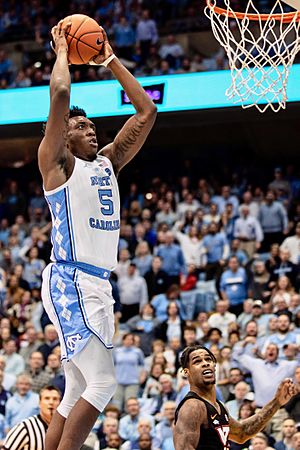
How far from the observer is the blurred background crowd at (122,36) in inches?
644

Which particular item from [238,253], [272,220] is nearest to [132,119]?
[238,253]

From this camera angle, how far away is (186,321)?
1226 cm

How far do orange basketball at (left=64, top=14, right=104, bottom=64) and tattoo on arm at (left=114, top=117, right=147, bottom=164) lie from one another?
1.46ft

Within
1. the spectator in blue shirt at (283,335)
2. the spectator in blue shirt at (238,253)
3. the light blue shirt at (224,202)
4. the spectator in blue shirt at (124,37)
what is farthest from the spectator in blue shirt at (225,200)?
the spectator in blue shirt at (283,335)

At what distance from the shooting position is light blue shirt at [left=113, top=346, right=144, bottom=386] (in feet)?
36.7

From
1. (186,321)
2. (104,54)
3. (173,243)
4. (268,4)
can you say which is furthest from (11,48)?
(104,54)

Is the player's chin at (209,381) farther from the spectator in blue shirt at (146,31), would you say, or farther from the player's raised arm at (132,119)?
the spectator in blue shirt at (146,31)

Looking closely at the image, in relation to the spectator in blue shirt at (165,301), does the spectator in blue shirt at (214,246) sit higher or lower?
higher

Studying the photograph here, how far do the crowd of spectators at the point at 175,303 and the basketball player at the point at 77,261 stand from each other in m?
4.66

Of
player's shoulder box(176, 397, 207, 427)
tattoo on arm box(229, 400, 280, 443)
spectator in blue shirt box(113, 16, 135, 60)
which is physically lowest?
tattoo on arm box(229, 400, 280, 443)

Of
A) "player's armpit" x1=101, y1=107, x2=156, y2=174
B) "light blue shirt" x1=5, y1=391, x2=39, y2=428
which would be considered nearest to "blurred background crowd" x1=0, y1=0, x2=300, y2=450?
"light blue shirt" x1=5, y1=391, x2=39, y2=428

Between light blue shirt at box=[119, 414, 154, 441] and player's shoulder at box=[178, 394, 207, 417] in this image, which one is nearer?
player's shoulder at box=[178, 394, 207, 417]

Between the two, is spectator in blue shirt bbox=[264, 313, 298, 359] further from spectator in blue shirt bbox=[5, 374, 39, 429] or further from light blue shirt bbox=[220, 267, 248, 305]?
spectator in blue shirt bbox=[5, 374, 39, 429]

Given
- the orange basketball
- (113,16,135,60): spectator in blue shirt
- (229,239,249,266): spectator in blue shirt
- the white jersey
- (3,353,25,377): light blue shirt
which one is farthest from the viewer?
(113,16,135,60): spectator in blue shirt
